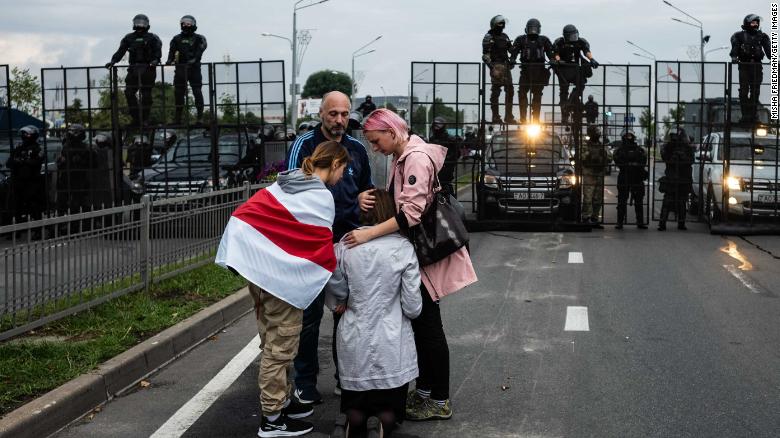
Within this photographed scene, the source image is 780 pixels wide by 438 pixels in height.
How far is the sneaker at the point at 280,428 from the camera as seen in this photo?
237 inches

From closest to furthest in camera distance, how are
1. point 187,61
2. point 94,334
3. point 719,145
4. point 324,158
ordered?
1. point 324,158
2. point 94,334
3. point 187,61
4. point 719,145

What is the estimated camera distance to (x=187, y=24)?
19.9 meters

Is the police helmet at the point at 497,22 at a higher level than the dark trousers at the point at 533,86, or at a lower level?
higher

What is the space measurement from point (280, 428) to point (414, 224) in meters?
1.39

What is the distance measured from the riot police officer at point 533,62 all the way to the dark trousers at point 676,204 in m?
2.91

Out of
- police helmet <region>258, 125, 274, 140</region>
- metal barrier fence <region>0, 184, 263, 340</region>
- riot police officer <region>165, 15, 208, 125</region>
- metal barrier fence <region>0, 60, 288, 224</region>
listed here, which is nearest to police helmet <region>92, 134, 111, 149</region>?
metal barrier fence <region>0, 60, 288, 224</region>

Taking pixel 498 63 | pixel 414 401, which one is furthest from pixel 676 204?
pixel 414 401

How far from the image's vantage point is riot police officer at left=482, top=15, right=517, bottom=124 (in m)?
19.9

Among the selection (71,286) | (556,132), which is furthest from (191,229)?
(556,132)

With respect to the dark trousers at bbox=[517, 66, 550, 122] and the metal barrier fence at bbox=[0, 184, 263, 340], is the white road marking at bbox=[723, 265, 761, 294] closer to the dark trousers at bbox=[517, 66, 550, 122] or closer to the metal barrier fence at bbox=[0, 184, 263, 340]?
the metal barrier fence at bbox=[0, 184, 263, 340]

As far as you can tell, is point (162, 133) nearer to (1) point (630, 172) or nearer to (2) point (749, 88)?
(1) point (630, 172)

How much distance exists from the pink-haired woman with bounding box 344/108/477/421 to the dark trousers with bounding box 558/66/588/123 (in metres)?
13.8

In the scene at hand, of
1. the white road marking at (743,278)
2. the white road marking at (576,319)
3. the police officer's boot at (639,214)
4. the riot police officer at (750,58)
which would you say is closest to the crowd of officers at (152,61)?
the police officer's boot at (639,214)

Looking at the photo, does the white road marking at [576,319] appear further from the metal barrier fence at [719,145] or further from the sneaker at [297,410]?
the metal barrier fence at [719,145]
